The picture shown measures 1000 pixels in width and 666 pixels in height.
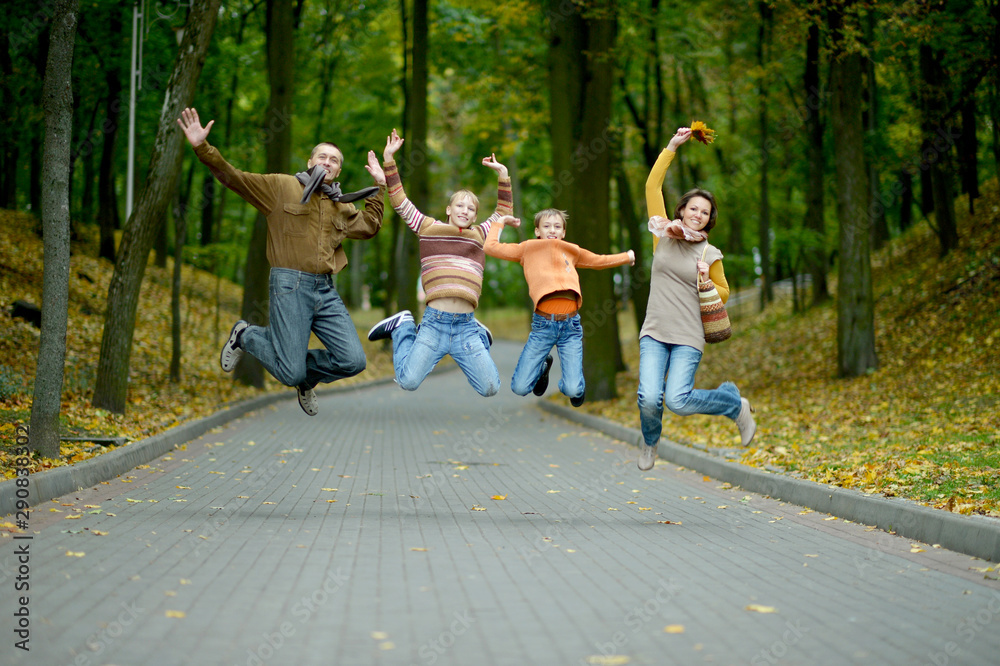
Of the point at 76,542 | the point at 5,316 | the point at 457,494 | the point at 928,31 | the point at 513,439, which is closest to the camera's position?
the point at 76,542

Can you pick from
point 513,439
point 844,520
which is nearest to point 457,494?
point 844,520

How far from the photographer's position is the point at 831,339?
2392 centimetres

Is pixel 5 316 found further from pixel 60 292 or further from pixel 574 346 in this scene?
pixel 574 346

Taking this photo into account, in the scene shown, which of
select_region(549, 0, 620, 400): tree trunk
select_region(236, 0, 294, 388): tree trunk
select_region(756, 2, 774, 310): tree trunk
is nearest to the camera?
select_region(549, 0, 620, 400): tree trunk

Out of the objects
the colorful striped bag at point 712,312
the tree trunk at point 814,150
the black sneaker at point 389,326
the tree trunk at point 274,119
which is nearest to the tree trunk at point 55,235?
the black sneaker at point 389,326

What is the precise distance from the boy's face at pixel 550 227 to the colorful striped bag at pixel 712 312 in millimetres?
1265

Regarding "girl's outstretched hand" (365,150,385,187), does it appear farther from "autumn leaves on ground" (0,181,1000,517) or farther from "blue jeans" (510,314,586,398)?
"autumn leaves on ground" (0,181,1000,517)

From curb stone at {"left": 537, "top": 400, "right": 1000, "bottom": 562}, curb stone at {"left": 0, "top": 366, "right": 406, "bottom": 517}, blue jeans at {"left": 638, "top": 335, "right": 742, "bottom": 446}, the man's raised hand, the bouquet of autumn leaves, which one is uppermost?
the bouquet of autumn leaves

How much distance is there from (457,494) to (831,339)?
1672cm

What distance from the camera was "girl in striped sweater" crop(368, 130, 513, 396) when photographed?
8.13m

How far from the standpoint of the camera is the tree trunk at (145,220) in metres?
13.6

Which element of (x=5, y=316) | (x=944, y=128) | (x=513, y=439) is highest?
(x=944, y=128)

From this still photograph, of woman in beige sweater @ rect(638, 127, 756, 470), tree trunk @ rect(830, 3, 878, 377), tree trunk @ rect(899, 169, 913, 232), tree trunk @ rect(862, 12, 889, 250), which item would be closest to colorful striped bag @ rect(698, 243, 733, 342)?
woman in beige sweater @ rect(638, 127, 756, 470)

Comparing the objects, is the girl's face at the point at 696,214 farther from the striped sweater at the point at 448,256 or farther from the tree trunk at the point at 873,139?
the tree trunk at the point at 873,139
